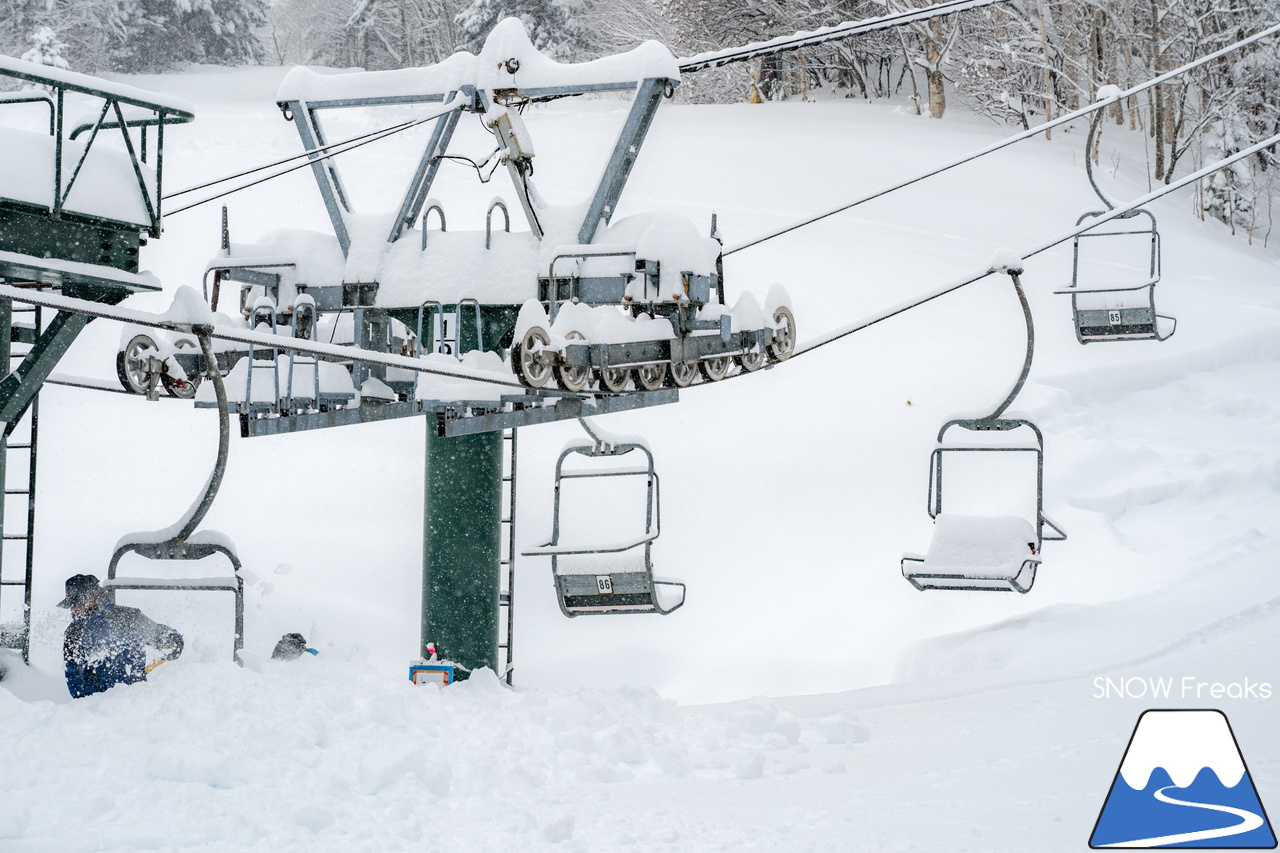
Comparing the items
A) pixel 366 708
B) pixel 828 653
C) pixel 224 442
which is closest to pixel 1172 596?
pixel 828 653

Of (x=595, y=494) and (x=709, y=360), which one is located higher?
(x=709, y=360)

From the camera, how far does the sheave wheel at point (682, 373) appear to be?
824 cm

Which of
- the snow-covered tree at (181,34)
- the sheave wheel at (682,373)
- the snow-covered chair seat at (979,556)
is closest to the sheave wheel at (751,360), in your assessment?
the sheave wheel at (682,373)

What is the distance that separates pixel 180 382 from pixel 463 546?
282 cm

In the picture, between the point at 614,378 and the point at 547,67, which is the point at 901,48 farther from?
the point at 614,378

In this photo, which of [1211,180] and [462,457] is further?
[1211,180]

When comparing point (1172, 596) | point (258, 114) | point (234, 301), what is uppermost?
point (258, 114)

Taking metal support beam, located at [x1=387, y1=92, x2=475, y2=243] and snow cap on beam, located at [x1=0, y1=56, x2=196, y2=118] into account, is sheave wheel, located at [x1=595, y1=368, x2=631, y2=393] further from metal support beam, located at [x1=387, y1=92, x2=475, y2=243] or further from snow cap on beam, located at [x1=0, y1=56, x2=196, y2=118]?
snow cap on beam, located at [x1=0, y1=56, x2=196, y2=118]

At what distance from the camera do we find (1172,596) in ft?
38.0

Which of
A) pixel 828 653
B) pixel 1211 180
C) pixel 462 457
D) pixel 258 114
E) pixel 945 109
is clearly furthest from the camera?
pixel 945 109

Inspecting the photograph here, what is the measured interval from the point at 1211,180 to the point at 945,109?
7.96 metres

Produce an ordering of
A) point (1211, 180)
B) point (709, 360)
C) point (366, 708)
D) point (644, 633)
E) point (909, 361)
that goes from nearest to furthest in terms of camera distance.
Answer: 1. point (366, 708)
2. point (709, 360)
3. point (644, 633)
4. point (909, 361)
5. point (1211, 180)

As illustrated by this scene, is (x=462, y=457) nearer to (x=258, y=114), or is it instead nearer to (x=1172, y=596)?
(x=1172, y=596)

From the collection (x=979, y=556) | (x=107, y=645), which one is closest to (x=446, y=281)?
(x=107, y=645)
